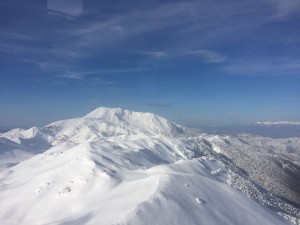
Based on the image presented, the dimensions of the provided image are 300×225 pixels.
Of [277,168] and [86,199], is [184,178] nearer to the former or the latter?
[86,199]

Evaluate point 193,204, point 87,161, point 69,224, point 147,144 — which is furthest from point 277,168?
point 69,224

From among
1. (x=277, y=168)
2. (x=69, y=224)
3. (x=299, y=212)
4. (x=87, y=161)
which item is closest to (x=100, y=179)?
(x=87, y=161)

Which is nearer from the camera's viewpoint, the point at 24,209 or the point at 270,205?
the point at 24,209

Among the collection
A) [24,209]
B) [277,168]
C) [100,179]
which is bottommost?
[277,168]

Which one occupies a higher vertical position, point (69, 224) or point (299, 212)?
point (69, 224)

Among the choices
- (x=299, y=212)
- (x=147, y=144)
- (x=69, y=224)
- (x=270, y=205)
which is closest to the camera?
(x=69, y=224)

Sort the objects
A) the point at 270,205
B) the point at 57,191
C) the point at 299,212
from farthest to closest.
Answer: the point at 299,212
the point at 270,205
the point at 57,191

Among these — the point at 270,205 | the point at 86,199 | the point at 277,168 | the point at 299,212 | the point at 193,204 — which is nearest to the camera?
the point at 193,204

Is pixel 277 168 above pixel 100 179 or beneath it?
beneath

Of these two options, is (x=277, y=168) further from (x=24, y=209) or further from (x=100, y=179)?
(x=24, y=209)
